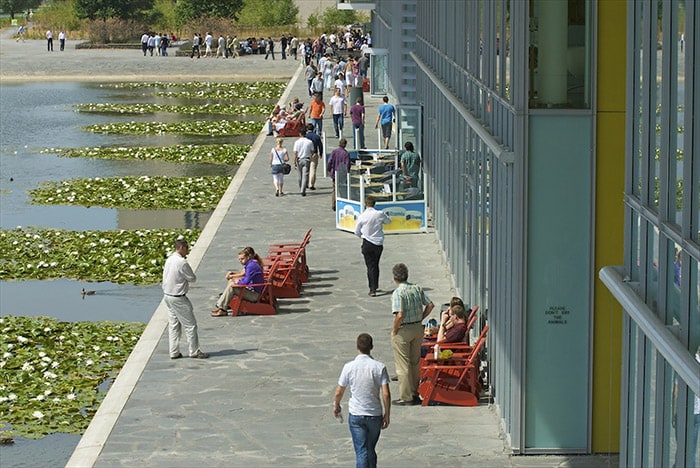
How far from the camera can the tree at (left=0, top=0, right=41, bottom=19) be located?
481 ft

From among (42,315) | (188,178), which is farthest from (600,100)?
(188,178)

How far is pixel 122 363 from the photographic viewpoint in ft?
60.7

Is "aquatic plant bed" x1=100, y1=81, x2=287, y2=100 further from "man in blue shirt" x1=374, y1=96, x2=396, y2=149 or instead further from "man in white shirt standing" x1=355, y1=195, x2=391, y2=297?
"man in white shirt standing" x1=355, y1=195, x2=391, y2=297

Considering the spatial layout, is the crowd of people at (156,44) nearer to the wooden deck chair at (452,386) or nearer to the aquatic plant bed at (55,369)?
the aquatic plant bed at (55,369)

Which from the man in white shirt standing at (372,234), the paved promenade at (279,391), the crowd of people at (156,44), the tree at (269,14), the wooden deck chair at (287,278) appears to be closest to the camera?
the paved promenade at (279,391)

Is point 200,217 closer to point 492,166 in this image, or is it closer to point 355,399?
point 492,166

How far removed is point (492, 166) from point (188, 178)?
21290 millimetres

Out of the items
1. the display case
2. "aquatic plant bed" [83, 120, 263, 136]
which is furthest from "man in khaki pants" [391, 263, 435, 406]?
"aquatic plant bed" [83, 120, 263, 136]

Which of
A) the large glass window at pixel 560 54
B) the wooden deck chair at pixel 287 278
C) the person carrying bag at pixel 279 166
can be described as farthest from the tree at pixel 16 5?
the large glass window at pixel 560 54

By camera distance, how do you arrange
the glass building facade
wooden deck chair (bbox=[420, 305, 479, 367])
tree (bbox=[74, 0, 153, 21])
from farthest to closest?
1. tree (bbox=[74, 0, 153, 21])
2. wooden deck chair (bbox=[420, 305, 479, 367])
3. the glass building facade

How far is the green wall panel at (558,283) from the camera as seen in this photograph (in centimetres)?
1366

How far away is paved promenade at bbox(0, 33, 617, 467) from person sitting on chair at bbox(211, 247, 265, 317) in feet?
0.71

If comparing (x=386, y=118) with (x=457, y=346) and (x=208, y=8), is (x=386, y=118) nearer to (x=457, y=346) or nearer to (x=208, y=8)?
(x=457, y=346)

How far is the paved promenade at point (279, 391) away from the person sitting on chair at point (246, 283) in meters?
0.22
